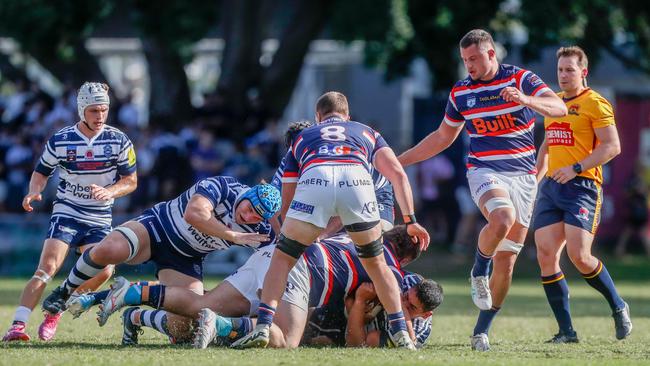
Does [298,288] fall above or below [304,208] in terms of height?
below

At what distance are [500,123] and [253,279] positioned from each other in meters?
2.35

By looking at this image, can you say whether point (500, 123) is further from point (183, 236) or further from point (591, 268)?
point (183, 236)

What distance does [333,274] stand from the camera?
30.7ft

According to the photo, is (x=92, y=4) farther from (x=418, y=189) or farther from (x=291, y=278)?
(x=291, y=278)

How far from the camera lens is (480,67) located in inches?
372

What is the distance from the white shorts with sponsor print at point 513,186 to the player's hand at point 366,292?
117 cm

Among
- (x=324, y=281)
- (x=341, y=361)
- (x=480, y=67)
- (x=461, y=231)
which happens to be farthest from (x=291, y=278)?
(x=461, y=231)

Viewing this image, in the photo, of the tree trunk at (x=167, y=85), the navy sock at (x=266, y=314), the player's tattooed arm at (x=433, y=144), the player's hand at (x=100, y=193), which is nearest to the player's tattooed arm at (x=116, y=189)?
the player's hand at (x=100, y=193)

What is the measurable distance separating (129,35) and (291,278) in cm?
2488

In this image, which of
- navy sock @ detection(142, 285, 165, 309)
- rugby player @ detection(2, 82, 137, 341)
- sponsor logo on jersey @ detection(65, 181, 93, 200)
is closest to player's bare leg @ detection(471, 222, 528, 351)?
navy sock @ detection(142, 285, 165, 309)

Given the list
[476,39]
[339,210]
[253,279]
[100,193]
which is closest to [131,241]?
[100,193]

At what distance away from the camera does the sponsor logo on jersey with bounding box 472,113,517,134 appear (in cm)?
948

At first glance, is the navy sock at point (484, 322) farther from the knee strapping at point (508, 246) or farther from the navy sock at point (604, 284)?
the navy sock at point (604, 284)

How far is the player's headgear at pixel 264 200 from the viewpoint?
910 cm
